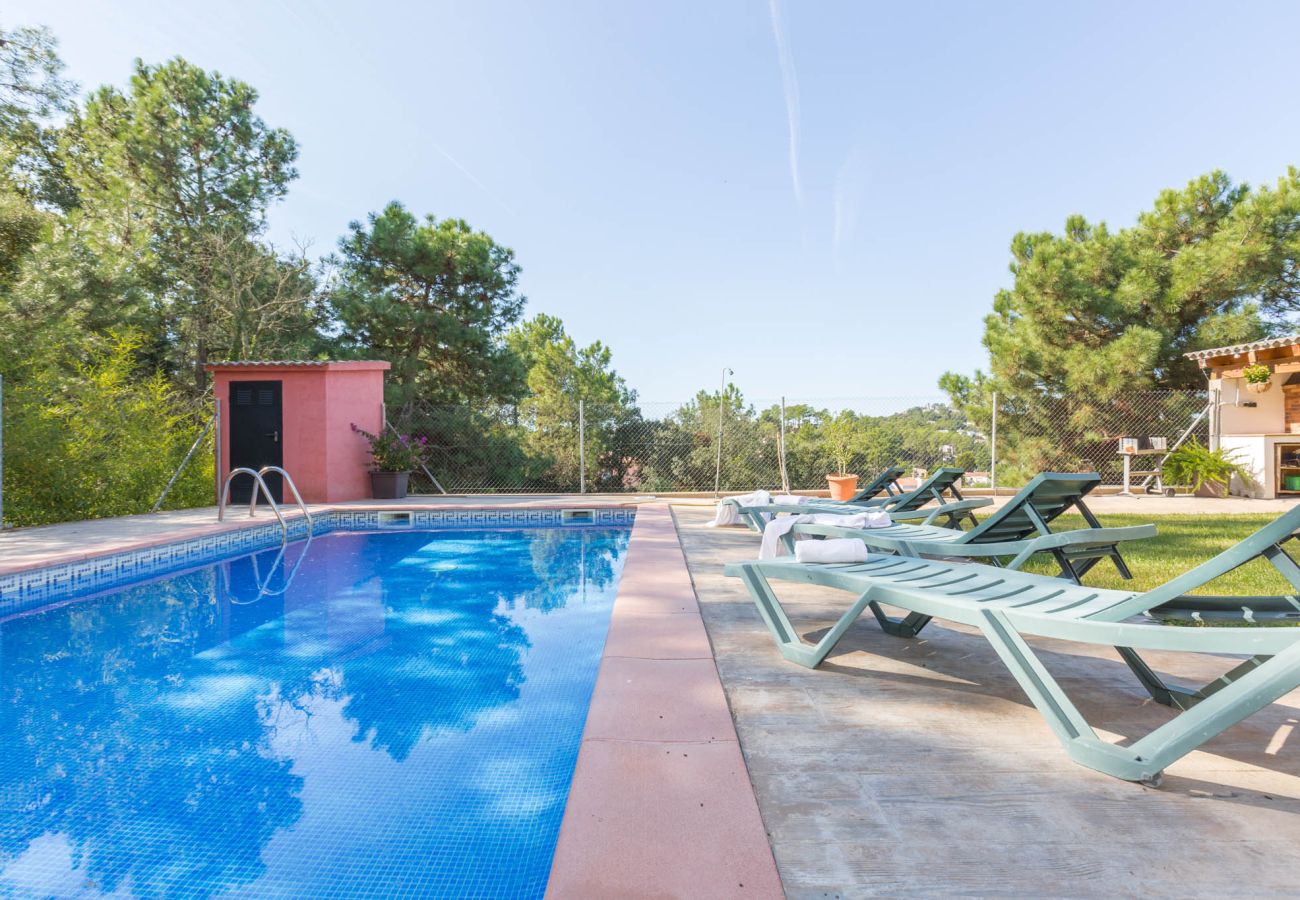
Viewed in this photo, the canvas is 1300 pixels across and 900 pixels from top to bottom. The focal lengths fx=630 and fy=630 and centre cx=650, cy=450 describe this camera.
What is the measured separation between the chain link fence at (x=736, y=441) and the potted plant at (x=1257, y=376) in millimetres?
975

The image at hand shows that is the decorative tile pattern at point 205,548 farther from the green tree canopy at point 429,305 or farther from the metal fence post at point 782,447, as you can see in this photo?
the green tree canopy at point 429,305

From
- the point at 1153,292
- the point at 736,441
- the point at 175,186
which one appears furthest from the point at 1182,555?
the point at 175,186

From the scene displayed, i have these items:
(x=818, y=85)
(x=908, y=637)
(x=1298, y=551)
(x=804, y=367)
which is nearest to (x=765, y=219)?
(x=818, y=85)

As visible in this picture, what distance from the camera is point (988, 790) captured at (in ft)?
5.42

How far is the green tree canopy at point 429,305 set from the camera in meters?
14.2

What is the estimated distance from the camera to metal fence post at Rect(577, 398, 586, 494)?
1134 cm

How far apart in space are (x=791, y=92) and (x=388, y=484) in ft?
43.8

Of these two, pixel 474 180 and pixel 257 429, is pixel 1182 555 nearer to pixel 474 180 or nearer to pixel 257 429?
pixel 257 429

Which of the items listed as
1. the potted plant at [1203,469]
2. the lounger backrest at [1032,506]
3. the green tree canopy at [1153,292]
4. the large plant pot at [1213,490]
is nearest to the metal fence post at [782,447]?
the green tree canopy at [1153,292]

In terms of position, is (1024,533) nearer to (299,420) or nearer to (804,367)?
(299,420)

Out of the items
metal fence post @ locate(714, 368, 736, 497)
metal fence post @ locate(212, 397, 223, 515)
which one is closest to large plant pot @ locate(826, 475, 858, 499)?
metal fence post @ locate(714, 368, 736, 497)

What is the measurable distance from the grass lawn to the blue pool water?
3493mm

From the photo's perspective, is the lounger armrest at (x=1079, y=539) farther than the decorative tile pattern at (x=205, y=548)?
No

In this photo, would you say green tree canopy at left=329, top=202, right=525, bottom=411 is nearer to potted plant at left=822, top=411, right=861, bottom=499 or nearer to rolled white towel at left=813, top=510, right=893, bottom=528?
potted plant at left=822, top=411, right=861, bottom=499
